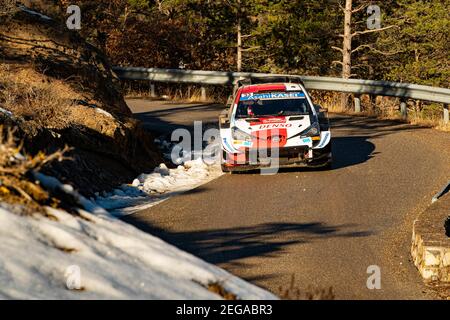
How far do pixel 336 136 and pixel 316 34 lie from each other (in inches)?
732

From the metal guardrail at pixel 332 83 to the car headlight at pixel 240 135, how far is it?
→ 682cm

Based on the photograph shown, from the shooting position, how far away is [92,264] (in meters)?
6.16

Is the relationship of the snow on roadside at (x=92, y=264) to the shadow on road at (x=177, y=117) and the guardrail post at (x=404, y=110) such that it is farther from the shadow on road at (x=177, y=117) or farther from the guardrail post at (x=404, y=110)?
the guardrail post at (x=404, y=110)

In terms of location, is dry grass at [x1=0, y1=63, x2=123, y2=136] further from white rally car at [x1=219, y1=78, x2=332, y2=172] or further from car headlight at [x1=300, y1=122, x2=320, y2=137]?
car headlight at [x1=300, y1=122, x2=320, y2=137]

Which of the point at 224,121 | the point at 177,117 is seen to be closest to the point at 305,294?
the point at 224,121

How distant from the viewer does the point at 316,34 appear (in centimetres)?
3922

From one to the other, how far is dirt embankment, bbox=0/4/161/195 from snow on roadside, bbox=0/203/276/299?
6.88 m

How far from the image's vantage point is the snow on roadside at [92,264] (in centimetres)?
589

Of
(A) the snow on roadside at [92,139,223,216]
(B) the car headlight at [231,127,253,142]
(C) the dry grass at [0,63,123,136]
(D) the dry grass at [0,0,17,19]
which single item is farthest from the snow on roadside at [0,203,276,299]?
(D) the dry grass at [0,0,17,19]

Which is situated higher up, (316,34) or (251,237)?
(316,34)

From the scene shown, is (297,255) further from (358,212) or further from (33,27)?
(33,27)
